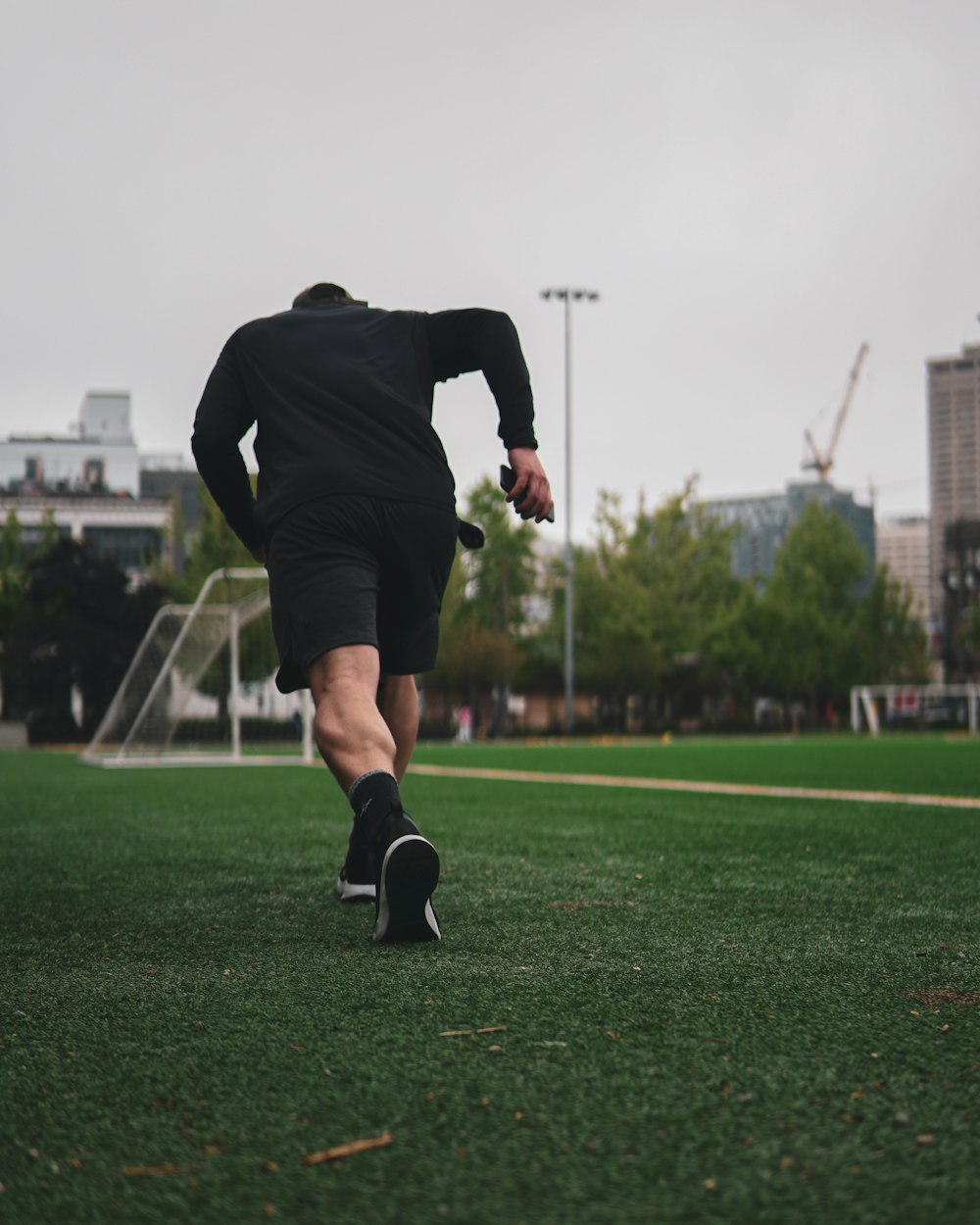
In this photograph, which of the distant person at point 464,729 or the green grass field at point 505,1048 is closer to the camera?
the green grass field at point 505,1048

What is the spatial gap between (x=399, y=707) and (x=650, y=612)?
45.1 m

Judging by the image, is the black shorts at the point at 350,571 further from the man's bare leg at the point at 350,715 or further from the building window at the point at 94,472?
the building window at the point at 94,472

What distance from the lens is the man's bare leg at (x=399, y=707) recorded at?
3.64m

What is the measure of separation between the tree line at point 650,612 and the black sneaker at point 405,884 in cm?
3803

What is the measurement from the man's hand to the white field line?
4.91 metres

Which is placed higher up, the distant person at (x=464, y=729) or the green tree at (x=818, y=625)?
the green tree at (x=818, y=625)

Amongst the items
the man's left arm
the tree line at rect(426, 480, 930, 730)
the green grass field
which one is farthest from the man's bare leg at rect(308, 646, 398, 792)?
the tree line at rect(426, 480, 930, 730)

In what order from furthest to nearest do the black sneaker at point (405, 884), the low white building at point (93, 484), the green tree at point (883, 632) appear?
the low white building at point (93, 484) < the green tree at point (883, 632) < the black sneaker at point (405, 884)

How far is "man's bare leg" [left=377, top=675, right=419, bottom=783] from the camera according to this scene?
11.9 feet

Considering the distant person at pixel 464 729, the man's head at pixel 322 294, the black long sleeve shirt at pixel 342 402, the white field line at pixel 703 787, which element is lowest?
the distant person at pixel 464 729

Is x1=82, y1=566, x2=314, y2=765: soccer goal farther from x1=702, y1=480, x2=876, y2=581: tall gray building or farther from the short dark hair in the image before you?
x1=702, y1=480, x2=876, y2=581: tall gray building

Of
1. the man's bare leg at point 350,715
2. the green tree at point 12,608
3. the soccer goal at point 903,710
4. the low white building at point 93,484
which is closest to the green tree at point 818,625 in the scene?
the soccer goal at point 903,710

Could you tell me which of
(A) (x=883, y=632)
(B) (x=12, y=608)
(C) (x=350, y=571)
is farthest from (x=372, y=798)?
(A) (x=883, y=632)

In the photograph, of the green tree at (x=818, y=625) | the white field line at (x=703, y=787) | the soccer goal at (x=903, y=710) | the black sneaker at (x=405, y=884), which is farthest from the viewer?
the green tree at (x=818, y=625)
